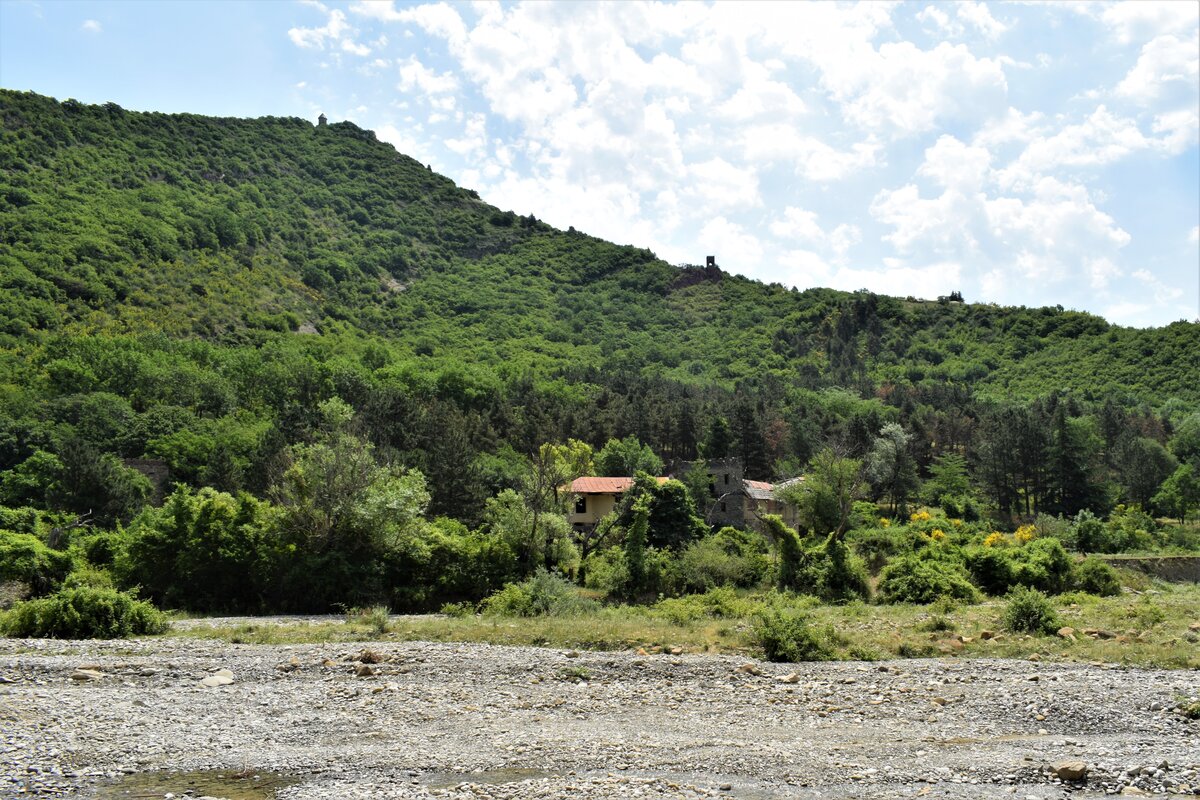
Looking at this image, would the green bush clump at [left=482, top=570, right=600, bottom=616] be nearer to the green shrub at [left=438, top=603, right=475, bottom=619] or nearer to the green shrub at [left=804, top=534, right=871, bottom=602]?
the green shrub at [left=438, top=603, right=475, bottom=619]

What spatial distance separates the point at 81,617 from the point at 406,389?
64513 mm

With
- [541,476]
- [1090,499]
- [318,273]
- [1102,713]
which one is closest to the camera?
[1102,713]

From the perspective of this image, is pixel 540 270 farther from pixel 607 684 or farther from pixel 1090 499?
pixel 607 684

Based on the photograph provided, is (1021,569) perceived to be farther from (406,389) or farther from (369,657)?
(406,389)

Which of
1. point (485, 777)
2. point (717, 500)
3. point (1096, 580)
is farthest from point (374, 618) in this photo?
point (1096, 580)

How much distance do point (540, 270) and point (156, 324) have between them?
98123mm

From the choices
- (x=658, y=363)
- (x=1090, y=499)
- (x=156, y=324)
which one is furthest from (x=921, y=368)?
(x=156, y=324)

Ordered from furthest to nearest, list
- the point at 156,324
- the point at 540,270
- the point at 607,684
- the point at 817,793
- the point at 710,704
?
1. the point at 540,270
2. the point at 156,324
3. the point at 607,684
4. the point at 710,704
5. the point at 817,793

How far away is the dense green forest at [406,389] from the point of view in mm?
44219

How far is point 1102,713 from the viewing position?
66.3 ft

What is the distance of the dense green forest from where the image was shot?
44219 millimetres

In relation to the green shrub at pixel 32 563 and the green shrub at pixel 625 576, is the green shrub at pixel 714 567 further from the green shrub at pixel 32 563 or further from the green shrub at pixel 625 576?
the green shrub at pixel 32 563

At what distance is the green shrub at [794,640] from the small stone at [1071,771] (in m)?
11.6

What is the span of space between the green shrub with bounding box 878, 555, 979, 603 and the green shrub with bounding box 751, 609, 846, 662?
1515 cm
